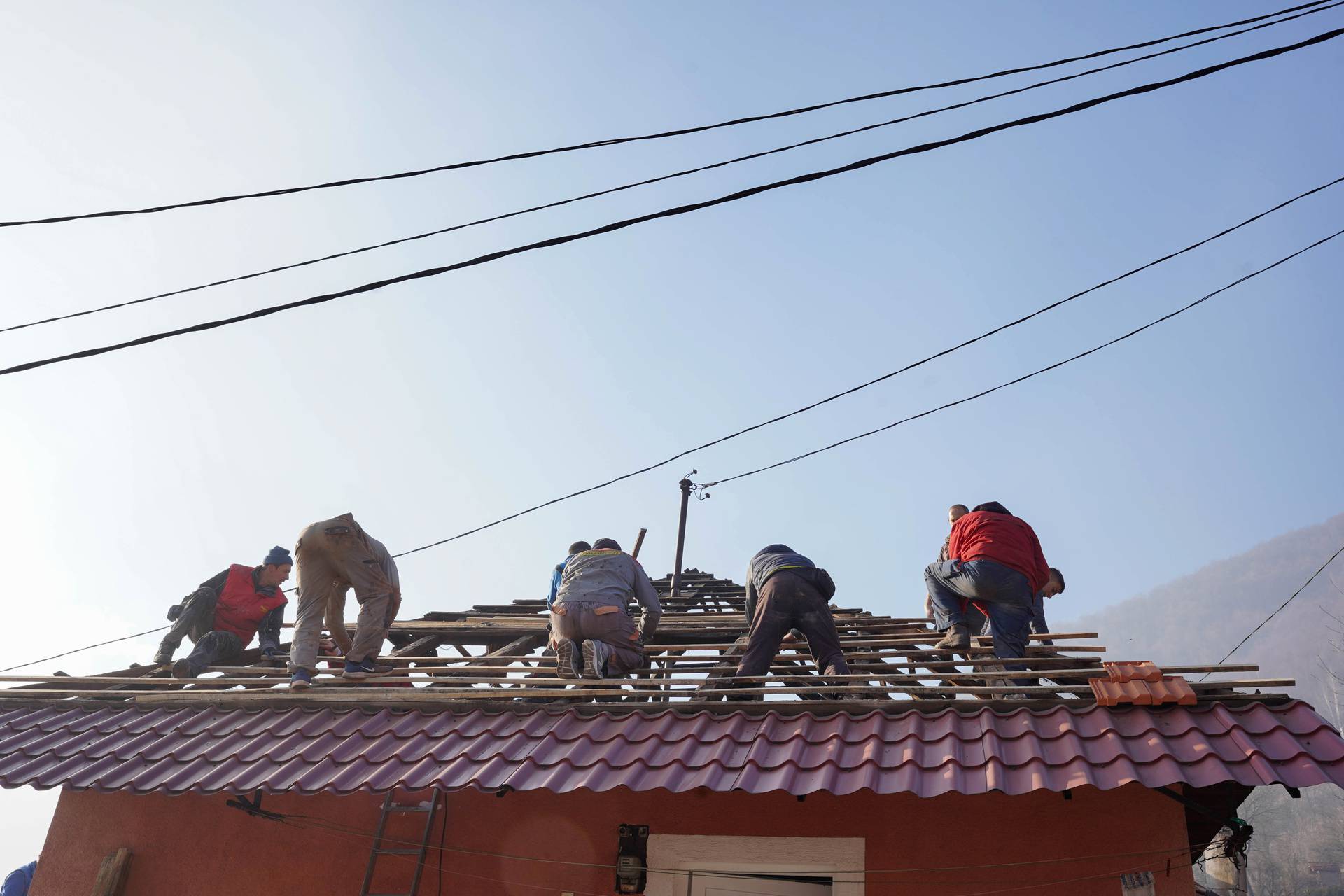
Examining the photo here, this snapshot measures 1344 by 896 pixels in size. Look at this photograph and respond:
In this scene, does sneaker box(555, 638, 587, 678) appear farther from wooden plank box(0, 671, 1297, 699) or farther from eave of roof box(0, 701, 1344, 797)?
eave of roof box(0, 701, 1344, 797)

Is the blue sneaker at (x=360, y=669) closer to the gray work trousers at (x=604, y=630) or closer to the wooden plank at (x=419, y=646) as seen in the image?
the wooden plank at (x=419, y=646)

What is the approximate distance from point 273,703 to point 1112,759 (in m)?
5.34

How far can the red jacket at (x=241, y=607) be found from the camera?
8898mm

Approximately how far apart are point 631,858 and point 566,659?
1848mm

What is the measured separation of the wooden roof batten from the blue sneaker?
0.33 feet

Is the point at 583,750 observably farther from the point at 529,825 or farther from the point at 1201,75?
the point at 1201,75

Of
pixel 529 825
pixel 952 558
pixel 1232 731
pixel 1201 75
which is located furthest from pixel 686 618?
pixel 1201 75

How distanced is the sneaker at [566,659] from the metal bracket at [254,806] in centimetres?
213

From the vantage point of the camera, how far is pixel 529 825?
610 centimetres

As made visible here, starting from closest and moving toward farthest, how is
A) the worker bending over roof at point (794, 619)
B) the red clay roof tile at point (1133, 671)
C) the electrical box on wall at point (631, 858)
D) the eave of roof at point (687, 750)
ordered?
1. the eave of roof at point (687, 750)
2. the red clay roof tile at point (1133, 671)
3. the electrical box on wall at point (631, 858)
4. the worker bending over roof at point (794, 619)

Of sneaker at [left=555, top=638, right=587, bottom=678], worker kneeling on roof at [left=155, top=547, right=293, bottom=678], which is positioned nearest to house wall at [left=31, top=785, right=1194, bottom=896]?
sneaker at [left=555, top=638, right=587, bottom=678]

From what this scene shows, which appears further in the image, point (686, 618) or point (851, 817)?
point (686, 618)

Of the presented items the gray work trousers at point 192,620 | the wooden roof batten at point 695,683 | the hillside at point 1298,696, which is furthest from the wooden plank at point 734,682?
the hillside at point 1298,696

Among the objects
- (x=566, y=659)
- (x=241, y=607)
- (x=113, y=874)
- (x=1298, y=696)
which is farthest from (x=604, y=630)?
(x=1298, y=696)
